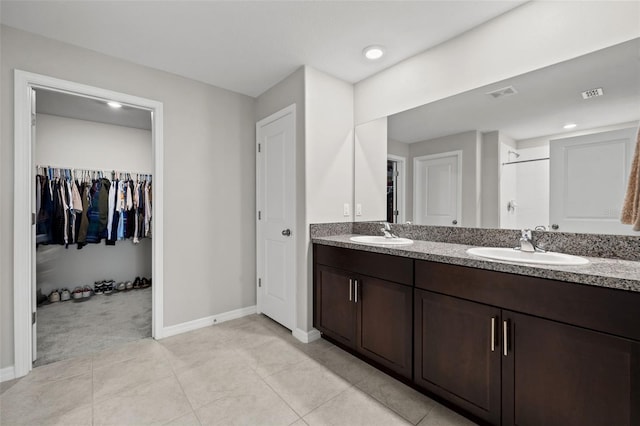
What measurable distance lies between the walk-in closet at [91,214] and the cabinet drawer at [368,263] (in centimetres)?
196

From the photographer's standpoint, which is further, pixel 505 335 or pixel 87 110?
pixel 87 110

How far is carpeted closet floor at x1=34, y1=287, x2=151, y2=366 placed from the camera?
2295mm

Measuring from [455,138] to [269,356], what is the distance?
2.23 m

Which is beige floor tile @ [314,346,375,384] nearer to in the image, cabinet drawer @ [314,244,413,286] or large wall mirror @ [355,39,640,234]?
cabinet drawer @ [314,244,413,286]

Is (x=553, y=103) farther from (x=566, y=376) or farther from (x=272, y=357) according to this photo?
(x=272, y=357)

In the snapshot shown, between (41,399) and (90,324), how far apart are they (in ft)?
4.13

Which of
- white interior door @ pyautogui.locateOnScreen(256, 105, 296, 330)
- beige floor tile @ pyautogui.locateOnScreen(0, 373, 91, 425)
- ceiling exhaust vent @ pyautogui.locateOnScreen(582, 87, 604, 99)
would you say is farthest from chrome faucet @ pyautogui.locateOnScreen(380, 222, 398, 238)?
beige floor tile @ pyautogui.locateOnScreen(0, 373, 91, 425)

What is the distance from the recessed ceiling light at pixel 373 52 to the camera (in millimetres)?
2129

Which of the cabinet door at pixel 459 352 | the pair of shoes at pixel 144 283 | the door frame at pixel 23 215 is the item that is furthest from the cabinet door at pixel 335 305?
the pair of shoes at pixel 144 283

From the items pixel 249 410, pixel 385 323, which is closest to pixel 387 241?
pixel 385 323

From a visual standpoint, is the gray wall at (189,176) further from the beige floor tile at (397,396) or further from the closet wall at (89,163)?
the closet wall at (89,163)

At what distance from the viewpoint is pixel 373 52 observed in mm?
2176

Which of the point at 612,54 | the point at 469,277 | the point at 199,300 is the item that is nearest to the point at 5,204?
the point at 199,300

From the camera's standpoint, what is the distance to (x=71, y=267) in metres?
3.70
